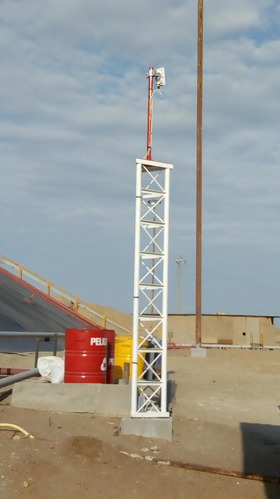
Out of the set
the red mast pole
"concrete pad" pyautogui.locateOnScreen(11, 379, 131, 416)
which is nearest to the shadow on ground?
"concrete pad" pyautogui.locateOnScreen(11, 379, 131, 416)

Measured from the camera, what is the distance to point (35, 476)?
9.01 meters

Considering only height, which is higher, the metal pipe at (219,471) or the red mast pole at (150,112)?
the red mast pole at (150,112)

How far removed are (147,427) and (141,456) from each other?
3.28 feet

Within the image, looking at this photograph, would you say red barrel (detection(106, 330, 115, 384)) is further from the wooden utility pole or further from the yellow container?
the wooden utility pole

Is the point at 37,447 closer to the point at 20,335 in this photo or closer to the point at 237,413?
the point at 20,335

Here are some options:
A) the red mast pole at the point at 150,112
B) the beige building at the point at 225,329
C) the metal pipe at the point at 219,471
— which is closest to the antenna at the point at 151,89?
the red mast pole at the point at 150,112

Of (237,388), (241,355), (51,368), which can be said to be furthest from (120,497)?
(241,355)

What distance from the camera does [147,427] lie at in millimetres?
11195

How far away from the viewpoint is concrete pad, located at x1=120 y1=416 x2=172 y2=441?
11125 millimetres

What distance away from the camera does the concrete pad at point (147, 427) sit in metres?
11.1

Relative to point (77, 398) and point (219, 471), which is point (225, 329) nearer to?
point (77, 398)

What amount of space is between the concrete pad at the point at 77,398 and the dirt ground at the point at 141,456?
0.62 feet

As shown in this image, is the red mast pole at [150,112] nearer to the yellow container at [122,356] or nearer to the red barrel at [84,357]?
the red barrel at [84,357]

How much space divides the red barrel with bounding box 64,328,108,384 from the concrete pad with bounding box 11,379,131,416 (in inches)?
13.1
